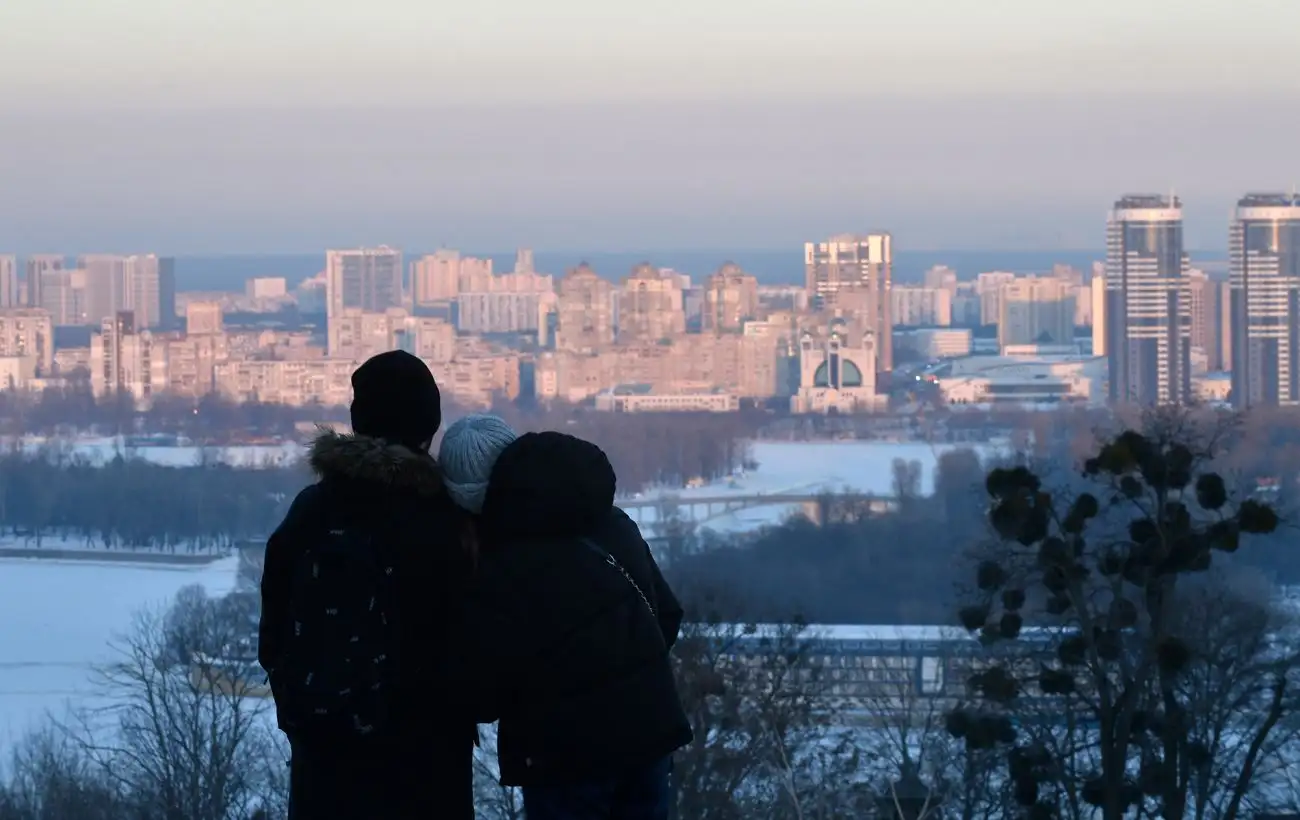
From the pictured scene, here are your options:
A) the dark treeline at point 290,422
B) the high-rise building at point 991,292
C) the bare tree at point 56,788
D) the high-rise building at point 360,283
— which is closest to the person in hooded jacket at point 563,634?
the bare tree at point 56,788

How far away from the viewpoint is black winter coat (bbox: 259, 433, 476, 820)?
2.09m

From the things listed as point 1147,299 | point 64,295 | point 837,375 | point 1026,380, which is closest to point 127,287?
point 64,295

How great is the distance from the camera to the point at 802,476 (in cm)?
3888

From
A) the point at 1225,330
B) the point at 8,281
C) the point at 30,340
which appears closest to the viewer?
the point at 1225,330

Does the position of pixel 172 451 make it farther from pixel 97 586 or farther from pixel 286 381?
pixel 97 586

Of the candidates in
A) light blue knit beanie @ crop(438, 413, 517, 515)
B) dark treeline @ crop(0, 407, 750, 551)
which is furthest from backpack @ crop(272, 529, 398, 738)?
dark treeline @ crop(0, 407, 750, 551)

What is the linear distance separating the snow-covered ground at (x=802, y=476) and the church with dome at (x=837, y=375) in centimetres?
361

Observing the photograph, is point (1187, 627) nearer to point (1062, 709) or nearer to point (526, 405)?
point (1062, 709)

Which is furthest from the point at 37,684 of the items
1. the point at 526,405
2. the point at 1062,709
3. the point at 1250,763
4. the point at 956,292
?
the point at 956,292

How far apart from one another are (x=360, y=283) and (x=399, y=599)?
53.6 metres

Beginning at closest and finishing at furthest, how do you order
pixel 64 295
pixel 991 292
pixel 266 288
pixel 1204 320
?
pixel 1204 320 → pixel 64 295 → pixel 266 288 → pixel 991 292

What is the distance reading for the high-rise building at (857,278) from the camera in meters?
57.2

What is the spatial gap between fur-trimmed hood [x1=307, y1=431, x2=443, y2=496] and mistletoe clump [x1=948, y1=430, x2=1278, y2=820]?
17.7 feet

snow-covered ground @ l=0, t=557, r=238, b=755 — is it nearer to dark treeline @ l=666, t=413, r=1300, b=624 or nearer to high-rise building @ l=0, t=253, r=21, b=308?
dark treeline @ l=666, t=413, r=1300, b=624
